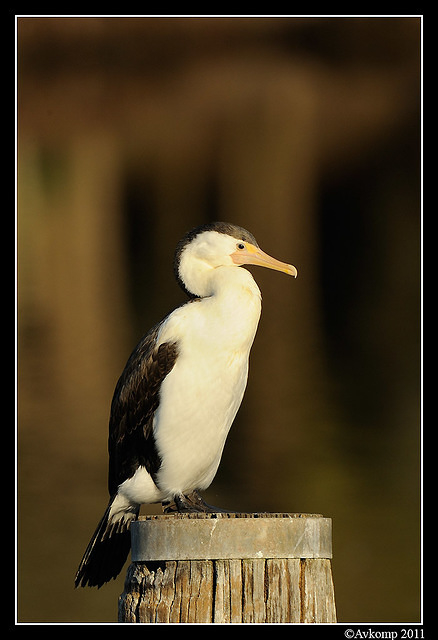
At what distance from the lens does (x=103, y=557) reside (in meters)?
4.98

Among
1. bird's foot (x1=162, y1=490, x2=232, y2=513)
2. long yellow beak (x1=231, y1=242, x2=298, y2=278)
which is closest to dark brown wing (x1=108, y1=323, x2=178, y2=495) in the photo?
bird's foot (x1=162, y1=490, x2=232, y2=513)

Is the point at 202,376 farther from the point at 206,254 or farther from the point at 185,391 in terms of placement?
the point at 206,254

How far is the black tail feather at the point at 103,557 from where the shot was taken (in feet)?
16.3

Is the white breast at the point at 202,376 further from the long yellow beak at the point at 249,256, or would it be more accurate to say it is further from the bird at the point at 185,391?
the long yellow beak at the point at 249,256

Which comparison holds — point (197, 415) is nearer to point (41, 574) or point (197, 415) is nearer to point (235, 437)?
point (41, 574)

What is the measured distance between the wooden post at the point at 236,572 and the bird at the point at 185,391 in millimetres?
960

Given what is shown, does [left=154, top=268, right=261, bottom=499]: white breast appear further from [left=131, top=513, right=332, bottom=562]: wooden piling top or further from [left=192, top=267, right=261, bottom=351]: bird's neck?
[left=131, top=513, right=332, bottom=562]: wooden piling top

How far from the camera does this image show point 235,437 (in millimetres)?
9773

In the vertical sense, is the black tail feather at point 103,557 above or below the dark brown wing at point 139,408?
below

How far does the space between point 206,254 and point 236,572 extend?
1.62m

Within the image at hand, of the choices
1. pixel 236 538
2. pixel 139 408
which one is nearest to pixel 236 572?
pixel 236 538

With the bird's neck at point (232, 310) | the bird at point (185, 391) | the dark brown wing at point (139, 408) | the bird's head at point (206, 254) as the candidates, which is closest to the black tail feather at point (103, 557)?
the bird at point (185, 391)

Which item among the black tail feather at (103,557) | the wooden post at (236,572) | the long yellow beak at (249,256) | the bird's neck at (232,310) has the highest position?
the long yellow beak at (249,256)

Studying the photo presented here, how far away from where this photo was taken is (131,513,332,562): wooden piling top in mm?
3785
